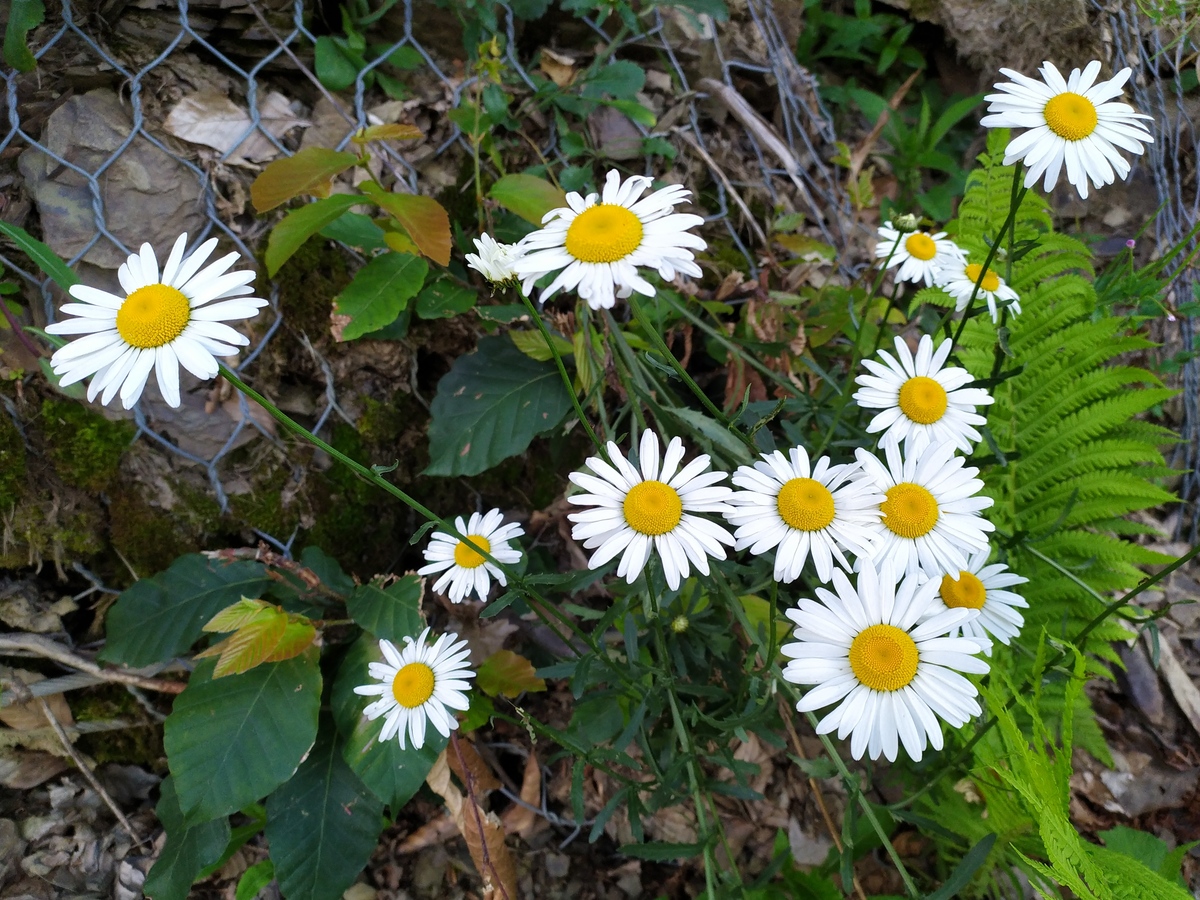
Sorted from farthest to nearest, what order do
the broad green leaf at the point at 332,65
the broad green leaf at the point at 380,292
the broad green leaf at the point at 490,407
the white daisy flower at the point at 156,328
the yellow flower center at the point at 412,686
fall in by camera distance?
the broad green leaf at the point at 332,65 → the broad green leaf at the point at 490,407 → the broad green leaf at the point at 380,292 → the yellow flower center at the point at 412,686 → the white daisy flower at the point at 156,328

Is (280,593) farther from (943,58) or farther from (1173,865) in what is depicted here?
(943,58)

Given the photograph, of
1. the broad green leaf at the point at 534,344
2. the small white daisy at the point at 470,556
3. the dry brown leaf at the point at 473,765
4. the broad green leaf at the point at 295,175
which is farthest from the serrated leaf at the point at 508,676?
the broad green leaf at the point at 295,175

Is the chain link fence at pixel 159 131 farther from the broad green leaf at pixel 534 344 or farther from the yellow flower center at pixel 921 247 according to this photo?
the yellow flower center at pixel 921 247

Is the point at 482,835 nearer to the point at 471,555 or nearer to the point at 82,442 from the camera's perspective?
the point at 471,555

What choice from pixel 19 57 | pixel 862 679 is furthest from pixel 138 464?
pixel 862 679

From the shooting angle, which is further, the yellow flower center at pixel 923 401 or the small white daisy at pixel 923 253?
the small white daisy at pixel 923 253

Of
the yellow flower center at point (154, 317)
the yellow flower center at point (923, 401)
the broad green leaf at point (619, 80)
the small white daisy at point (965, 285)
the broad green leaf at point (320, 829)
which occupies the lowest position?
the broad green leaf at point (320, 829)

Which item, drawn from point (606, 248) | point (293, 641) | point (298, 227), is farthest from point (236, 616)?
point (606, 248)

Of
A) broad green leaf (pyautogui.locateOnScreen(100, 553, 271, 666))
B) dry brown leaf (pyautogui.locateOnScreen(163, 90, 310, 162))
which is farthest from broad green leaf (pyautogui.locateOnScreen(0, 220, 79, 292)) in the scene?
broad green leaf (pyautogui.locateOnScreen(100, 553, 271, 666))
